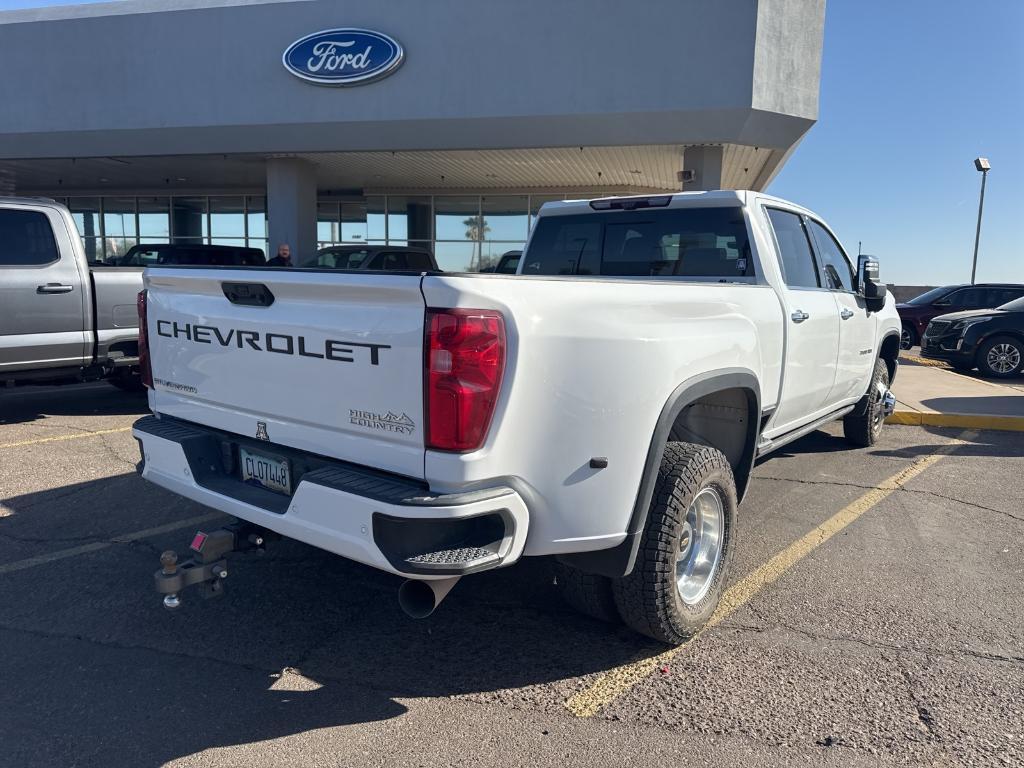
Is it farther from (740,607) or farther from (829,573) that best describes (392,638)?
(829,573)

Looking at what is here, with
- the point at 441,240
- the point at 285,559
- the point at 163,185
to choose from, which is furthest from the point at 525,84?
the point at 163,185

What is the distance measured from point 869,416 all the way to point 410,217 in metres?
18.5

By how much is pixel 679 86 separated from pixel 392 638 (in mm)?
12610

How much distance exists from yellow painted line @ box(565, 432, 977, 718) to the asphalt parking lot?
0.02m

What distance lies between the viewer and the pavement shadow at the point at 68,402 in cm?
840

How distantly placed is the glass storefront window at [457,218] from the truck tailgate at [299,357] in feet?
65.2

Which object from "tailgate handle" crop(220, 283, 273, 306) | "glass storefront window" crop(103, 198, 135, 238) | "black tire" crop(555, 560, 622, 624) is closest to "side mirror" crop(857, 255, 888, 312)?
"black tire" crop(555, 560, 622, 624)

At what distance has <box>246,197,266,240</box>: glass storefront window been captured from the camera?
80.7ft

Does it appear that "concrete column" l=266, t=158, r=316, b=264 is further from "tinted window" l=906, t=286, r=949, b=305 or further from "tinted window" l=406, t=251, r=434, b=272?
"tinted window" l=906, t=286, r=949, b=305

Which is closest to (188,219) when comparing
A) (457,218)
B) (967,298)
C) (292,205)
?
(292,205)

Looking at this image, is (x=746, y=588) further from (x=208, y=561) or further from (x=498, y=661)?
(x=208, y=561)

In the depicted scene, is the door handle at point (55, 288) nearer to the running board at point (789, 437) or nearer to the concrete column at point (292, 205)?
the running board at point (789, 437)

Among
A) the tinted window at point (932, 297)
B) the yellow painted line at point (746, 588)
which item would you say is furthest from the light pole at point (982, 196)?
the yellow painted line at point (746, 588)

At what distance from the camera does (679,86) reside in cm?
1362
